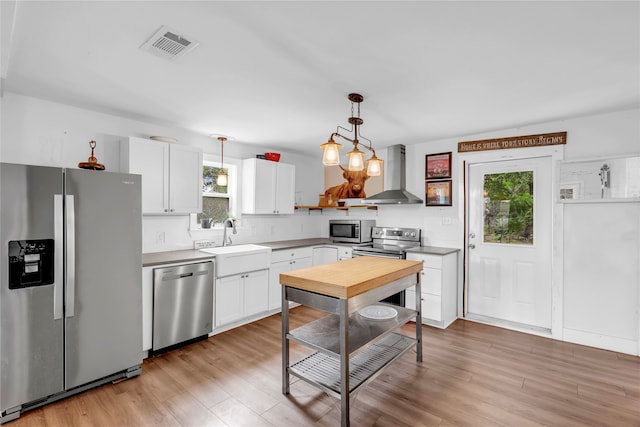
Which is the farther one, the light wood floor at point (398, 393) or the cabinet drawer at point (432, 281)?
the cabinet drawer at point (432, 281)

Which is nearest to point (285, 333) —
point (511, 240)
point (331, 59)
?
point (331, 59)

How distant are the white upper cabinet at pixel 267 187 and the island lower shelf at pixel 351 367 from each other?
94.6 inches

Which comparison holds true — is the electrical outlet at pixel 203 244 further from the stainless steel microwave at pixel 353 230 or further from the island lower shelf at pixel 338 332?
the island lower shelf at pixel 338 332

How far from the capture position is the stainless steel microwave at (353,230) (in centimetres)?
472

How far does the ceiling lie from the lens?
1609mm

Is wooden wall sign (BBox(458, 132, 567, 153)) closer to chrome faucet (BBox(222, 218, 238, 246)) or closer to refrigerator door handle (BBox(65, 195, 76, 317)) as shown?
chrome faucet (BBox(222, 218, 238, 246))

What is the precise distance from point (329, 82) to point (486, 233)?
2852 mm

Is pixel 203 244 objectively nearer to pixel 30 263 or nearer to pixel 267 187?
pixel 267 187

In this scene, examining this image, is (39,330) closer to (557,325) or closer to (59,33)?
(59,33)

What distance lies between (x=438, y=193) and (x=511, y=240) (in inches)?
41.0

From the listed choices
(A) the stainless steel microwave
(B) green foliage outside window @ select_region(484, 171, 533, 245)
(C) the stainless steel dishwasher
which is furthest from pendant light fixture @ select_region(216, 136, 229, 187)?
(B) green foliage outside window @ select_region(484, 171, 533, 245)

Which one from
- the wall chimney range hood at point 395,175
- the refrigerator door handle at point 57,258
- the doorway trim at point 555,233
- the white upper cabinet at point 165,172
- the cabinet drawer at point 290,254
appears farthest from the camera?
the wall chimney range hood at point 395,175

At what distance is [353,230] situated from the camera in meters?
4.78

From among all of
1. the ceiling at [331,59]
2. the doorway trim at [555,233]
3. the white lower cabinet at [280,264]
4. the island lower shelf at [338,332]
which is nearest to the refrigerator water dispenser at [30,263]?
the ceiling at [331,59]
